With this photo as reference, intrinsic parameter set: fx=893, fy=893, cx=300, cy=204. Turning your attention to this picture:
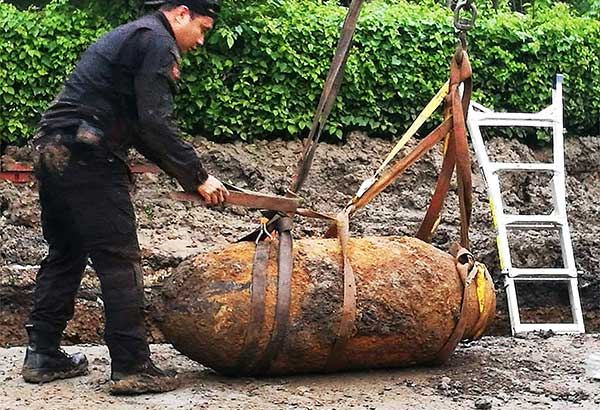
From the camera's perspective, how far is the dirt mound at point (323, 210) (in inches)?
286

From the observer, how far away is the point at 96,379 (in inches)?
182

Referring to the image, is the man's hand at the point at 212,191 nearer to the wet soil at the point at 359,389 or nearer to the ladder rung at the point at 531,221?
the wet soil at the point at 359,389

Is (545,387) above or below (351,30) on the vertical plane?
below

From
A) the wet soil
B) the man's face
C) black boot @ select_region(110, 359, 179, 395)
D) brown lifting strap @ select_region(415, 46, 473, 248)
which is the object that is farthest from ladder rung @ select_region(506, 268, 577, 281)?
the man's face

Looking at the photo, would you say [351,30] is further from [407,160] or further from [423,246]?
[423,246]

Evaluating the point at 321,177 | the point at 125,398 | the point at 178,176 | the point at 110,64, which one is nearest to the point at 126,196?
the point at 178,176

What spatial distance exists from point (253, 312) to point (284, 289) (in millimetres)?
187

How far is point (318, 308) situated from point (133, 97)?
135cm

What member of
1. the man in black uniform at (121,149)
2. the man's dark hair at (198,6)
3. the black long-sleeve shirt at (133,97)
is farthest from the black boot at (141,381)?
the man's dark hair at (198,6)

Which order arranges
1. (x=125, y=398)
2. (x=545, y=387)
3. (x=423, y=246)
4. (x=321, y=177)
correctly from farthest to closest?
(x=321, y=177) < (x=423, y=246) < (x=545, y=387) < (x=125, y=398)

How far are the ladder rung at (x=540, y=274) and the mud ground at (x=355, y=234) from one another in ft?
1.72

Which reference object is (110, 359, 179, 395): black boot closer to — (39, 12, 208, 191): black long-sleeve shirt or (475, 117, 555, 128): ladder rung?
(39, 12, 208, 191): black long-sleeve shirt

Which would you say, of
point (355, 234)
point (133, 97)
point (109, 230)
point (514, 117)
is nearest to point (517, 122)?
point (514, 117)

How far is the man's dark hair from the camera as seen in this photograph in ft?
14.2
